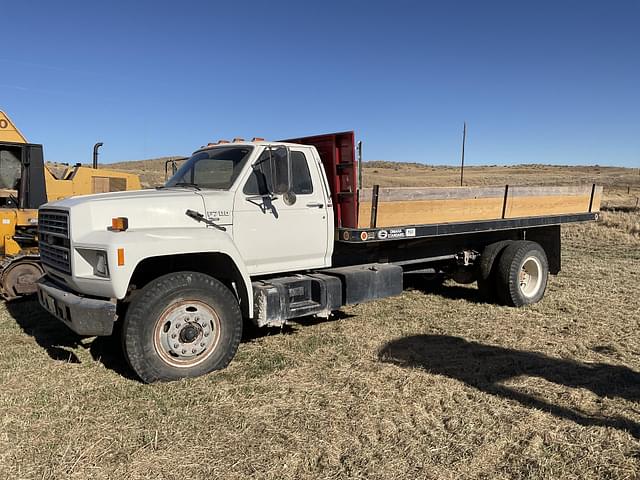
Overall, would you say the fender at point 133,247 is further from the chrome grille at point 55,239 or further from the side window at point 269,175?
the side window at point 269,175

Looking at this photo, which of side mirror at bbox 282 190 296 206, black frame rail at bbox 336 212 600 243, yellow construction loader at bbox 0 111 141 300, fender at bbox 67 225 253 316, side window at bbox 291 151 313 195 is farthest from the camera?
yellow construction loader at bbox 0 111 141 300

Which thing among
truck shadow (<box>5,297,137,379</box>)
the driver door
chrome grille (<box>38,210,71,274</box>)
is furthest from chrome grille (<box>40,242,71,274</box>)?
the driver door

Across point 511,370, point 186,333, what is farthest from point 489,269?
point 186,333

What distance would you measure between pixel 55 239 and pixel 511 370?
14.8 ft

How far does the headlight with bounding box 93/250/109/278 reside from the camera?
4215 mm

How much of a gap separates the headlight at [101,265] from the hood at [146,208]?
316 millimetres

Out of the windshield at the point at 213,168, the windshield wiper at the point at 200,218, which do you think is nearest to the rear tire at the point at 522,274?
the windshield at the point at 213,168

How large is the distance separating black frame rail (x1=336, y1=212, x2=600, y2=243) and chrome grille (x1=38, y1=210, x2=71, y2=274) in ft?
9.31

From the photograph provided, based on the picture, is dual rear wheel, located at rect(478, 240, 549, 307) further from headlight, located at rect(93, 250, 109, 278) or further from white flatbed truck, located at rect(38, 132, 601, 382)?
headlight, located at rect(93, 250, 109, 278)

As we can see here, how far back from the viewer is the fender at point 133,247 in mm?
4188

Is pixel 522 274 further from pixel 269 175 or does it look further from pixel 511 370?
pixel 269 175

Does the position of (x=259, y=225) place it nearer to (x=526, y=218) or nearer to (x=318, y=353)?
(x=318, y=353)

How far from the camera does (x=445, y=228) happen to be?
6668 millimetres

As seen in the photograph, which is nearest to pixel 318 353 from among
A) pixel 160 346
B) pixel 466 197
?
pixel 160 346
